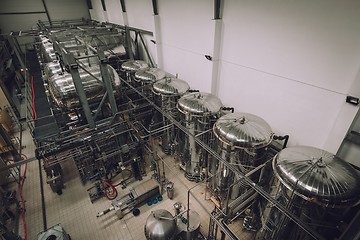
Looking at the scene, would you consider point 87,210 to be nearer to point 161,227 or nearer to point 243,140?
point 161,227

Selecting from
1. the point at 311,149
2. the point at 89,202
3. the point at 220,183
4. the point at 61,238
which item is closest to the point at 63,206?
the point at 89,202

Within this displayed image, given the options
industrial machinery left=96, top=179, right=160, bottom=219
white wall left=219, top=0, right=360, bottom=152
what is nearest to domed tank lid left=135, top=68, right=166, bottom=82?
white wall left=219, top=0, right=360, bottom=152

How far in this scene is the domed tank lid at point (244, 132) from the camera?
3.67 m

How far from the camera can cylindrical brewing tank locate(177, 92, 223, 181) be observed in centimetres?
470

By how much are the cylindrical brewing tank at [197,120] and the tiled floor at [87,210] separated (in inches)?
34.6

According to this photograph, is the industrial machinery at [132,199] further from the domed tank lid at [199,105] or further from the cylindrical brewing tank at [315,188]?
the cylindrical brewing tank at [315,188]

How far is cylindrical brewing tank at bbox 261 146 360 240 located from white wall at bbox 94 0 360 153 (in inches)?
31.5

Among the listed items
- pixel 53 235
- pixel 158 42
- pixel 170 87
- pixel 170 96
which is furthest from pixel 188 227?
pixel 158 42

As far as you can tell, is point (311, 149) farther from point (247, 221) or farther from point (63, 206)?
point (63, 206)

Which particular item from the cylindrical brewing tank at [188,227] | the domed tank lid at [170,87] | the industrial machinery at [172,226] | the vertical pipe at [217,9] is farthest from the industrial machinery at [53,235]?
the vertical pipe at [217,9]

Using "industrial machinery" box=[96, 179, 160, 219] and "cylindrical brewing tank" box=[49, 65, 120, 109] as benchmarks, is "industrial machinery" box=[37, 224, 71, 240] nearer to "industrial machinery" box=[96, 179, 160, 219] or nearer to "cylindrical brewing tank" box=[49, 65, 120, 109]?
"industrial machinery" box=[96, 179, 160, 219]

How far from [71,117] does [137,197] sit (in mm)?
4084

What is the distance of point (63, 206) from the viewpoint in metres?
5.29

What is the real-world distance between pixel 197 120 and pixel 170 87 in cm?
140
